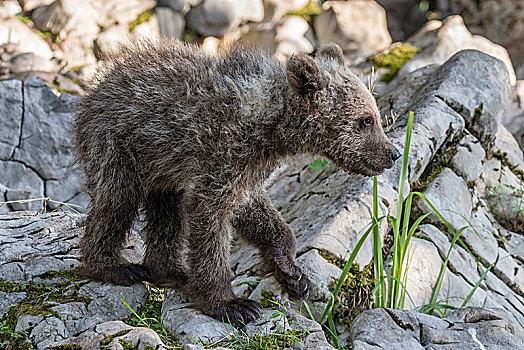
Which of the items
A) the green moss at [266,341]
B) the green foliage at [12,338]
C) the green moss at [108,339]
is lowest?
the green foliage at [12,338]

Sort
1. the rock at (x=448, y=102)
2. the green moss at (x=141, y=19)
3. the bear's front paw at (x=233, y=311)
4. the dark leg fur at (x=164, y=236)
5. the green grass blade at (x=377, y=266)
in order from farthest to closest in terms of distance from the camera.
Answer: the green moss at (x=141, y=19), the rock at (x=448, y=102), the dark leg fur at (x=164, y=236), the green grass blade at (x=377, y=266), the bear's front paw at (x=233, y=311)

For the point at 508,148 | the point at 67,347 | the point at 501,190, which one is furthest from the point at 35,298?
the point at 508,148

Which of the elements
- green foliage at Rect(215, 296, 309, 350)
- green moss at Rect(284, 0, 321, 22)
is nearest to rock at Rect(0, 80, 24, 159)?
green foliage at Rect(215, 296, 309, 350)

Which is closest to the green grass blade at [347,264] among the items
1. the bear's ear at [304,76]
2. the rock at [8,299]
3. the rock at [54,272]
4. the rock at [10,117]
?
the bear's ear at [304,76]

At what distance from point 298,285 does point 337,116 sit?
1.19 m

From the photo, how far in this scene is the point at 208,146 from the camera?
3.73m

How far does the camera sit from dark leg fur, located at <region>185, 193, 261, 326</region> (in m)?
3.69

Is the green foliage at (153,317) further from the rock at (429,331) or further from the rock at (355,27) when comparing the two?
the rock at (355,27)

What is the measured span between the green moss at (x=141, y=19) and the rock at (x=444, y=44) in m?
5.17

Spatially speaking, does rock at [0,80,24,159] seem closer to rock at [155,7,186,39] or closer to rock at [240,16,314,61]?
rock at [155,7,186,39]

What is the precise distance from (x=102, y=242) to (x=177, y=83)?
1.26 m

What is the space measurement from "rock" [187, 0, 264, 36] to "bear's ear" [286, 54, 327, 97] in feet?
27.2

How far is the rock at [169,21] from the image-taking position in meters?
11.4

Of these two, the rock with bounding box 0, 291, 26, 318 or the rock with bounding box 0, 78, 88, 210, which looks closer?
the rock with bounding box 0, 291, 26, 318
